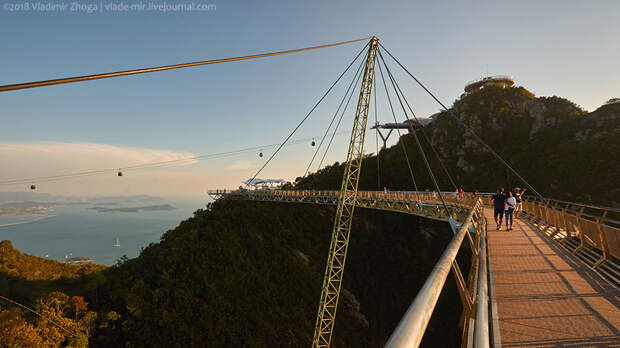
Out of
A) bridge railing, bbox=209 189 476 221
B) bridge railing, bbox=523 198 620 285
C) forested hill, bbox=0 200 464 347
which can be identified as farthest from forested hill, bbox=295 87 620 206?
bridge railing, bbox=523 198 620 285

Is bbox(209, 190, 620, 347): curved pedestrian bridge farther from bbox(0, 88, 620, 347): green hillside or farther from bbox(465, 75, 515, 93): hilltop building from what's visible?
bbox(465, 75, 515, 93): hilltop building

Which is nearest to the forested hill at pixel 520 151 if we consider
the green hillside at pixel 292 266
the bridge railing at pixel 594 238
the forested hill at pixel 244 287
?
the green hillside at pixel 292 266

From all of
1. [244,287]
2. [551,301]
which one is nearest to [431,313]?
[551,301]

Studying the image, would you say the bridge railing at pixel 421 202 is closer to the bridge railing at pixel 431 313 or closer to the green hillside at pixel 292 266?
the green hillside at pixel 292 266

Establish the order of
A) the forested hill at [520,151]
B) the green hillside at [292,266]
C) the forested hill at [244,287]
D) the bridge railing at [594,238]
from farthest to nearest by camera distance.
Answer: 1. the forested hill at [520,151]
2. the green hillside at [292,266]
3. the forested hill at [244,287]
4. the bridge railing at [594,238]

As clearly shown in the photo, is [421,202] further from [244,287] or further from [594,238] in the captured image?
[244,287]

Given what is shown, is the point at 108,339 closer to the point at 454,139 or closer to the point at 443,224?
the point at 443,224
